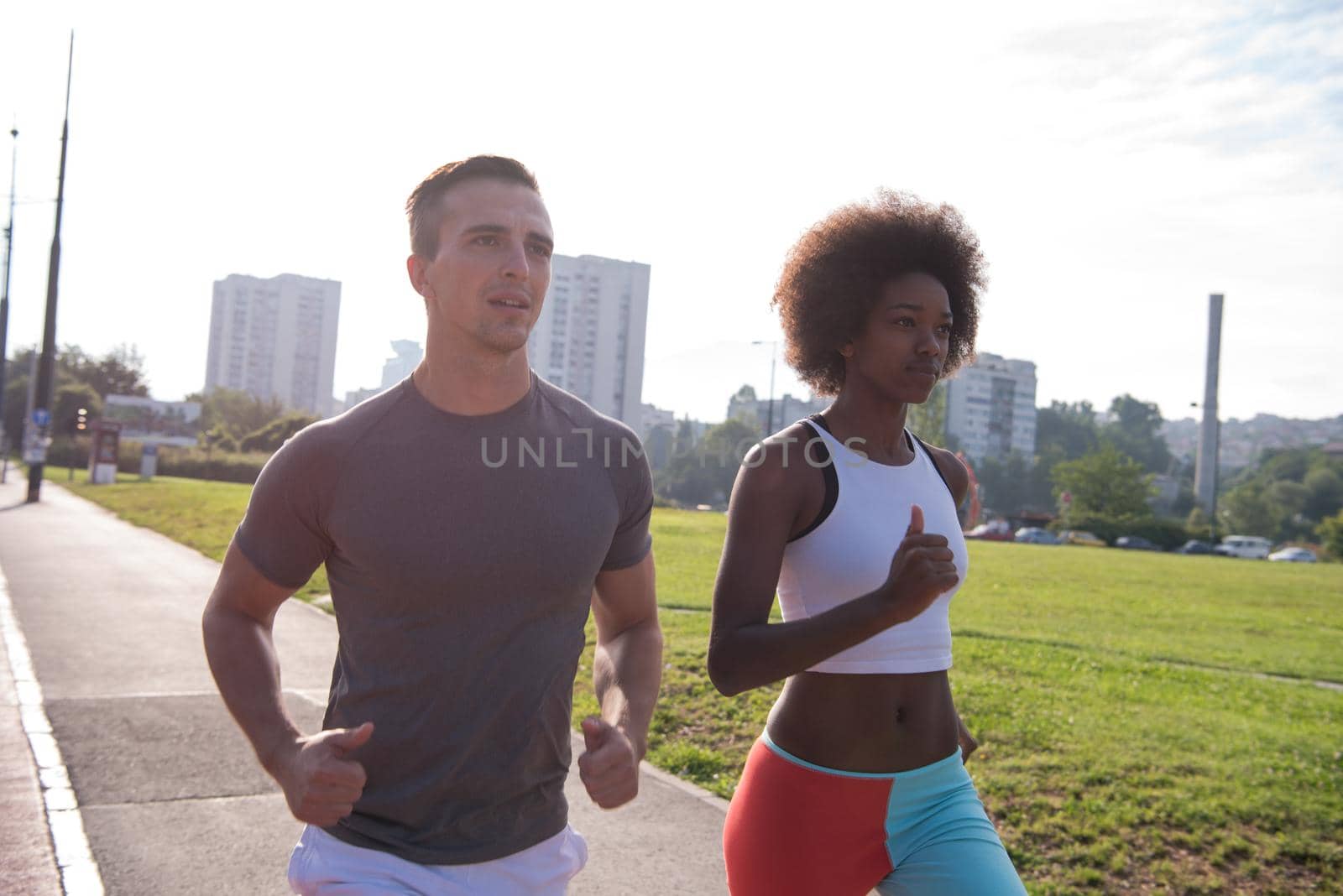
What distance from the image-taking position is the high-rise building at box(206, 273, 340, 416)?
451 ft

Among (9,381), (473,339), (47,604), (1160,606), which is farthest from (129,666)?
(9,381)

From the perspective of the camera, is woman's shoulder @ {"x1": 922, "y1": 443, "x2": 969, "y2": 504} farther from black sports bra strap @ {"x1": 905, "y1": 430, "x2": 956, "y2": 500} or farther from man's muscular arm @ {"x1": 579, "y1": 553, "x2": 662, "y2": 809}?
man's muscular arm @ {"x1": 579, "y1": 553, "x2": 662, "y2": 809}

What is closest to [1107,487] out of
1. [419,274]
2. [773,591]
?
[773,591]

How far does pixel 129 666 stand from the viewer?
9.63m

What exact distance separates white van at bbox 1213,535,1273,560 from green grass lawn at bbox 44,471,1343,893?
5828 centimetres

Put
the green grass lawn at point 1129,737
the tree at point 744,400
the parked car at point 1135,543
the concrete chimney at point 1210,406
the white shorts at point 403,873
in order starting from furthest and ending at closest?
the tree at point 744,400 → the concrete chimney at point 1210,406 → the parked car at point 1135,543 → the green grass lawn at point 1129,737 → the white shorts at point 403,873

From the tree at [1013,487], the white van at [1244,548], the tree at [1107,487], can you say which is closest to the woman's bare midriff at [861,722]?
the white van at [1244,548]

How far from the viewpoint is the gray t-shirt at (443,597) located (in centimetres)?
234

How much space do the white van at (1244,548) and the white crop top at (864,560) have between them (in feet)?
240

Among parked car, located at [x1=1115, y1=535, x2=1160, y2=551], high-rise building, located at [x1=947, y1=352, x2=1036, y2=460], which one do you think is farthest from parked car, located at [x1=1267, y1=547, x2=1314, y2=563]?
high-rise building, located at [x1=947, y1=352, x2=1036, y2=460]

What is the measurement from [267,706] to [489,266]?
984 millimetres

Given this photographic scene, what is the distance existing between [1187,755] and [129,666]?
7731 mm

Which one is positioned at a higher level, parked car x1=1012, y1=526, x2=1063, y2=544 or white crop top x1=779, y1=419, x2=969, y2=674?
white crop top x1=779, y1=419, x2=969, y2=674

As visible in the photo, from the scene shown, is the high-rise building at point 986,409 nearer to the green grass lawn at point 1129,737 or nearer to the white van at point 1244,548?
the white van at point 1244,548
